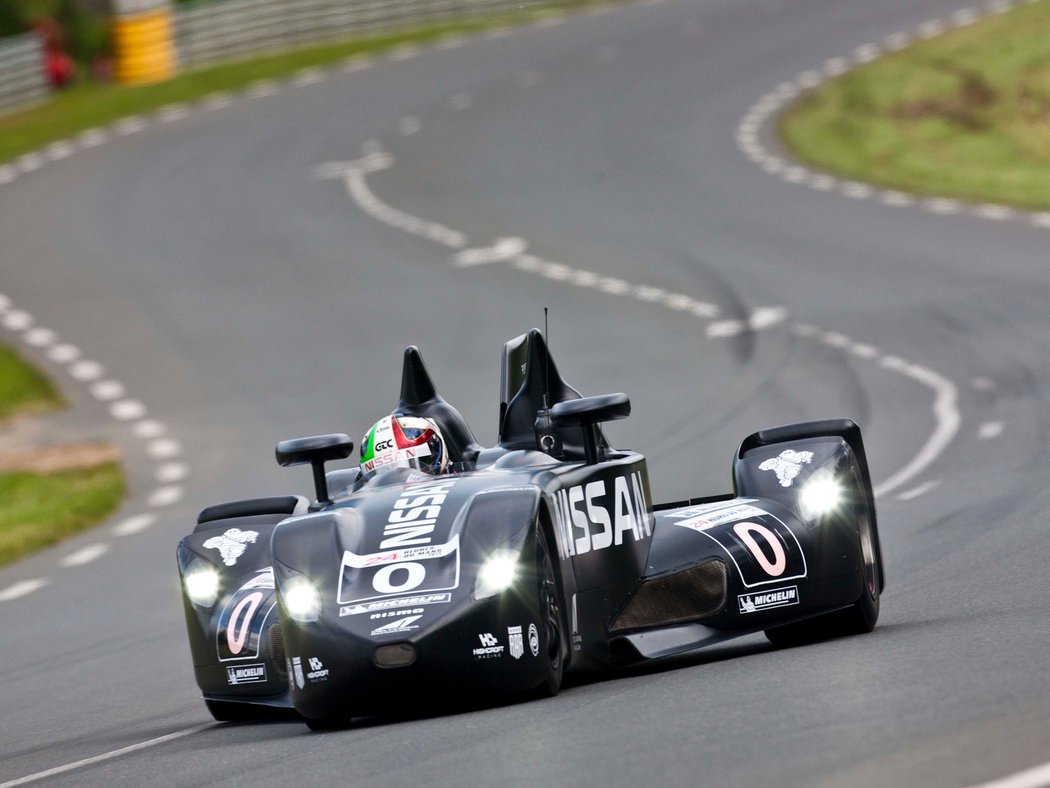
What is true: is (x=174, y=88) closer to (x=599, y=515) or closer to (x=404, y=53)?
(x=404, y=53)

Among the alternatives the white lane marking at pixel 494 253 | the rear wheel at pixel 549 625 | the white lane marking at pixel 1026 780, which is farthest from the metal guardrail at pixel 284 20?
the white lane marking at pixel 1026 780

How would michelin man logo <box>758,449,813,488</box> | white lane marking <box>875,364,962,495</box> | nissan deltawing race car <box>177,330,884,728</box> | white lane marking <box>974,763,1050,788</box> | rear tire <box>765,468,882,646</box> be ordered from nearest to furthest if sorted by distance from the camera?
white lane marking <box>974,763,1050,788</box> → nissan deltawing race car <box>177,330,884,728</box> → rear tire <box>765,468,882,646</box> → michelin man logo <box>758,449,813,488</box> → white lane marking <box>875,364,962,495</box>

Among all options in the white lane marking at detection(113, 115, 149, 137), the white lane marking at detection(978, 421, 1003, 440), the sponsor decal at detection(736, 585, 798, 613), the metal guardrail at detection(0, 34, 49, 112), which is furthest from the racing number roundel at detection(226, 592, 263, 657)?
the metal guardrail at detection(0, 34, 49, 112)

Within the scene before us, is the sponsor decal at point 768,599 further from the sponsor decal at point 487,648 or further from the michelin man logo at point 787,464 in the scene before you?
the sponsor decal at point 487,648

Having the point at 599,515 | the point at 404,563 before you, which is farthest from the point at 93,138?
the point at 404,563

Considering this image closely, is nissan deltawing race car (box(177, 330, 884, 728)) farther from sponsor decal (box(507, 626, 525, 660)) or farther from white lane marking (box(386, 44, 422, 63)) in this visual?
white lane marking (box(386, 44, 422, 63))

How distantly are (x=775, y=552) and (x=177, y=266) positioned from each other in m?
17.6

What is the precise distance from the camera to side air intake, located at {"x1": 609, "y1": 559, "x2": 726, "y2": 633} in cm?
778

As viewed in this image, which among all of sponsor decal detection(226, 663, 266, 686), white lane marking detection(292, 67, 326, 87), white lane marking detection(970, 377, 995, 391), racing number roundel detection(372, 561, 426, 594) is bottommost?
white lane marking detection(970, 377, 995, 391)

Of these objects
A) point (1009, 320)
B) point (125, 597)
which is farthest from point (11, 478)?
point (1009, 320)

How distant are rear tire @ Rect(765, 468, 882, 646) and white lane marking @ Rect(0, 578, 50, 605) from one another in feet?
19.9

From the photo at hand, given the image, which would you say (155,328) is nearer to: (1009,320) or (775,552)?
(1009,320)

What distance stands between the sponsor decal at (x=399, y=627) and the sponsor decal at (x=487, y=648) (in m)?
0.22

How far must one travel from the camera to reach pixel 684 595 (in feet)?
25.9
